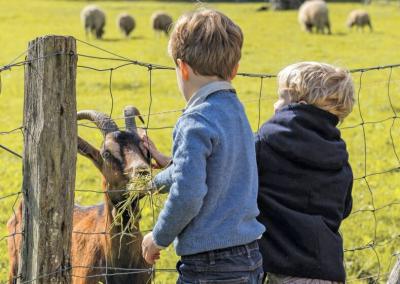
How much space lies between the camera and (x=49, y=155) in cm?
353

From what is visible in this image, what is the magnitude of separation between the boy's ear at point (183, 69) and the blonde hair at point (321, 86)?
32.1 inches

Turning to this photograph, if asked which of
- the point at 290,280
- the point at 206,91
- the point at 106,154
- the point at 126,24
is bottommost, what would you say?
the point at 290,280

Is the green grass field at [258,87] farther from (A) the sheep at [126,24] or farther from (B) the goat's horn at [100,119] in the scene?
(B) the goat's horn at [100,119]

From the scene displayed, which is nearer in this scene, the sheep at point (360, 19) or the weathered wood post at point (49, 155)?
the weathered wood post at point (49, 155)

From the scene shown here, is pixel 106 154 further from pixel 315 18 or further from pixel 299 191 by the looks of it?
pixel 315 18

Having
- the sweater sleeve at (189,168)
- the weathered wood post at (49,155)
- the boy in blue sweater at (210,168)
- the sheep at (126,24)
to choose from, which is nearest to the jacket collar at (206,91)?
the boy in blue sweater at (210,168)

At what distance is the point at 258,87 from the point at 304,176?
15996 millimetres

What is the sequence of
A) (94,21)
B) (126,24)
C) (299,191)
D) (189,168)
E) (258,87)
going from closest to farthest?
1. (189,168)
2. (299,191)
3. (258,87)
4. (126,24)
5. (94,21)

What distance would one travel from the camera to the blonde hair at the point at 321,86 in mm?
3949

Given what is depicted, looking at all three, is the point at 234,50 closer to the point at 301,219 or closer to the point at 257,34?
the point at 301,219

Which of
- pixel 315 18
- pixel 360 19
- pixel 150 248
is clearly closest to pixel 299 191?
pixel 150 248

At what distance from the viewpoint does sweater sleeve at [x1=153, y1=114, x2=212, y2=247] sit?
3215 millimetres

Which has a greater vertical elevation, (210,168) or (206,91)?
(206,91)

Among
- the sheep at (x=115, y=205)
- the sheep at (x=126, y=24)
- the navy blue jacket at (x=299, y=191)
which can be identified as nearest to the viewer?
the navy blue jacket at (x=299, y=191)
